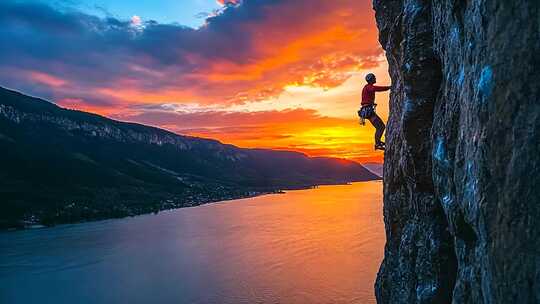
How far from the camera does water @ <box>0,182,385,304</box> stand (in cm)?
5347

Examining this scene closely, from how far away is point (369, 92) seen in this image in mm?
19453

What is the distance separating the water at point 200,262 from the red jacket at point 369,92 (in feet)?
113

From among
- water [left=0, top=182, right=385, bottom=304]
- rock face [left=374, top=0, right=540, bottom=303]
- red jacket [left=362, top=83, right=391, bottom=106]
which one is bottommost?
water [left=0, top=182, right=385, bottom=304]

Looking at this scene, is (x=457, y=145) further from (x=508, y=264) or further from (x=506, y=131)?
(x=508, y=264)

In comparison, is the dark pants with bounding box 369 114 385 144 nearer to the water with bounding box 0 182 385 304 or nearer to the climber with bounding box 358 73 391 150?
the climber with bounding box 358 73 391 150

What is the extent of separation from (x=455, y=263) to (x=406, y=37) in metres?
8.43

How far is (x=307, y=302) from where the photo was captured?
4747 centimetres

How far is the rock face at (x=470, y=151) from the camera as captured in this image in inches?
304

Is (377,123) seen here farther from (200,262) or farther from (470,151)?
(200,262)

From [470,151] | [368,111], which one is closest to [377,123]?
[368,111]

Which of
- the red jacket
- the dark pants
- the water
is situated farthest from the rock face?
the water

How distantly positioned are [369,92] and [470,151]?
1011cm

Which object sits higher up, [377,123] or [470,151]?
[377,123]

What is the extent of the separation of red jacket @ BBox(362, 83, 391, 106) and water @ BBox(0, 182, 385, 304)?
113 feet
